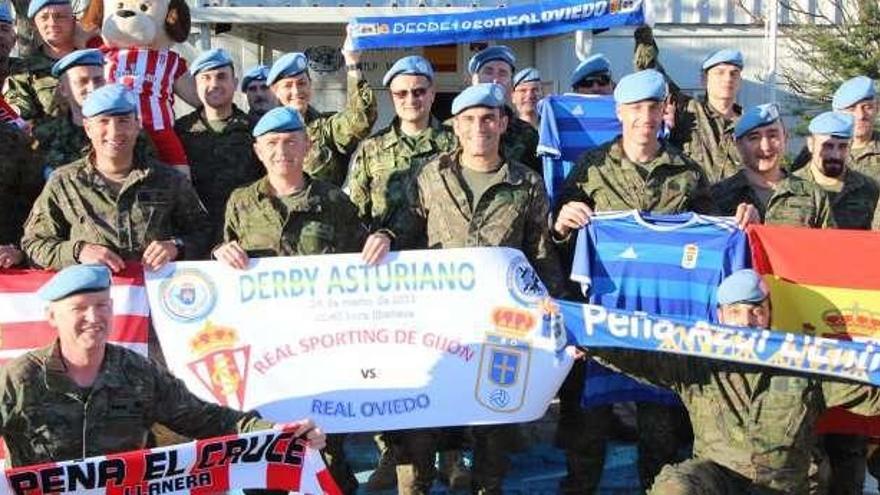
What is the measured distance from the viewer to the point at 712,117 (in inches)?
302

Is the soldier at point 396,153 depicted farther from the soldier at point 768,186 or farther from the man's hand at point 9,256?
the man's hand at point 9,256

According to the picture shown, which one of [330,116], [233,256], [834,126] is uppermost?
[330,116]

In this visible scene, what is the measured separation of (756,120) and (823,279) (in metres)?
1.02

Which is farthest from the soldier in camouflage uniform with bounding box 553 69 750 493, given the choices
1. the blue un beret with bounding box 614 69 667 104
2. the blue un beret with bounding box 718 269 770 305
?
the blue un beret with bounding box 718 269 770 305

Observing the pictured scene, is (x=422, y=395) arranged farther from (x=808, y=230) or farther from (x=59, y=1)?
(x=59, y=1)

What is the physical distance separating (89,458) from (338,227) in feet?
6.27

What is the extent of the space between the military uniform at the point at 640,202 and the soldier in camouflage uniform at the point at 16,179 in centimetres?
309

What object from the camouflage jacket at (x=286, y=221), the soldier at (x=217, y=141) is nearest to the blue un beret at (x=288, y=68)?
the soldier at (x=217, y=141)

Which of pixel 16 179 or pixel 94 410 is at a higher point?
pixel 16 179

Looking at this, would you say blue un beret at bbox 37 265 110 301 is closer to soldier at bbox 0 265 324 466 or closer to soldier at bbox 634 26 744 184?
soldier at bbox 0 265 324 466

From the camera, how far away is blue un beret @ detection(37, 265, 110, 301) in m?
4.95

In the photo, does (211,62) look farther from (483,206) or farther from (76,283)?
(76,283)

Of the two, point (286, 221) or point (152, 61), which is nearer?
point (286, 221)

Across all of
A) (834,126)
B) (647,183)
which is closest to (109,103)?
(647,183)
